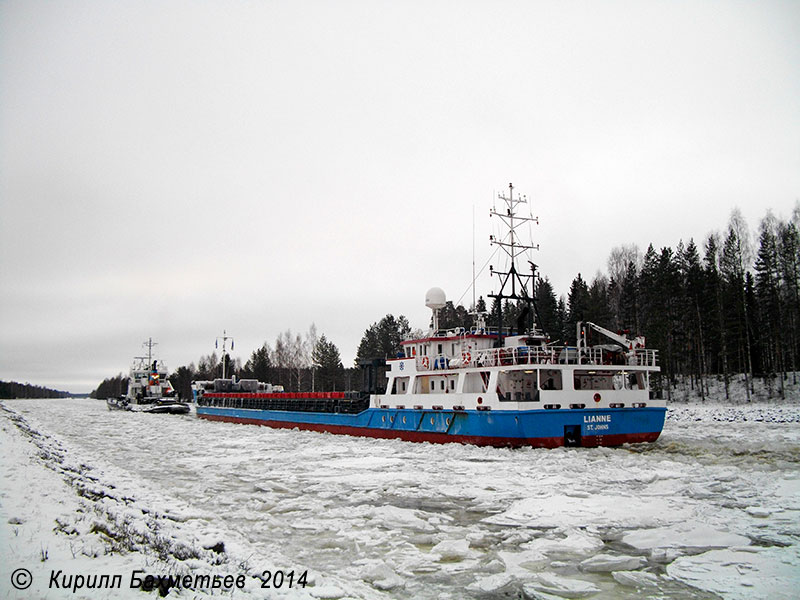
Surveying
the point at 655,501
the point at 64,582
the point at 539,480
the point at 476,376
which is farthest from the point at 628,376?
the point at 64,582

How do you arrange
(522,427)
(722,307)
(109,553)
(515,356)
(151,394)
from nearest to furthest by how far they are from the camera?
(109,553) < (522,427) < (515,356) < (722,307) < (151,394)

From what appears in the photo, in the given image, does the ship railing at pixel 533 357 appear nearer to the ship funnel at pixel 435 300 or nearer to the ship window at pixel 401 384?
the ship funnel at pixel 435 300

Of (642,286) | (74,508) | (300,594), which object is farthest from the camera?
(642,286)

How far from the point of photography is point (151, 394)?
72.9 metres

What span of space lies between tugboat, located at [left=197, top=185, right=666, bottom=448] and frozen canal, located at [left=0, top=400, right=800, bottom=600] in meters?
1.28

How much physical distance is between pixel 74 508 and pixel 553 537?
8.94 meters

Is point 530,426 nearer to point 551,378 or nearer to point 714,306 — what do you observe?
point 551,378

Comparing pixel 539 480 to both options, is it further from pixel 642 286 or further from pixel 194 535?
pixel 642 286

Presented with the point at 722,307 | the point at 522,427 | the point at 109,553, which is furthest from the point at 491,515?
the point at 722,307

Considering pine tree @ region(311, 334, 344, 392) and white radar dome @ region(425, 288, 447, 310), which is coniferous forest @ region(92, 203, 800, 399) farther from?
pine tree @ region(311, 334, 344, 392)

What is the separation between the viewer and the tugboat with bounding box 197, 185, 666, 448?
22.5m

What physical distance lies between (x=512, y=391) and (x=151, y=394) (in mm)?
61068

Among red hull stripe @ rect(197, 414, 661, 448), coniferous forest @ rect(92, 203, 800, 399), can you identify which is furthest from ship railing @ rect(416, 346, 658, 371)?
coniferous forest @ rect(92, 203, 800, 399)

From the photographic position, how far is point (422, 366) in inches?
1131
